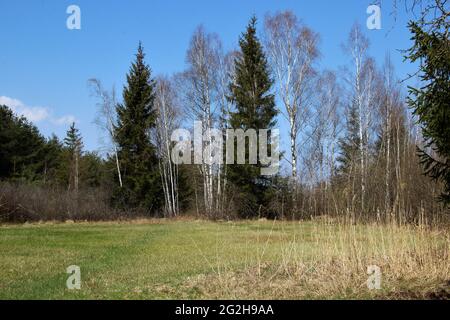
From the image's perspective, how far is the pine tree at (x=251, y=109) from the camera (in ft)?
98.8

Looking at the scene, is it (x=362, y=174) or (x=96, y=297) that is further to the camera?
(x=362, y=174)

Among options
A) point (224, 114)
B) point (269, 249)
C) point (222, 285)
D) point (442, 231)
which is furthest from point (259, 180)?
point (222, 285)

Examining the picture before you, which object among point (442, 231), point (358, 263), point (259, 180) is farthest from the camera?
point (259, 180)

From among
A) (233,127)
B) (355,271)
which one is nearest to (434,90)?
(355,271)

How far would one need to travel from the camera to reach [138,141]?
3378cm

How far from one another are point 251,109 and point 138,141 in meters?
8.64

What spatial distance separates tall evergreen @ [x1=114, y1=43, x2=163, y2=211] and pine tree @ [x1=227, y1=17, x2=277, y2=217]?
6.54m

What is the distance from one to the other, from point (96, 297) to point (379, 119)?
28622mm

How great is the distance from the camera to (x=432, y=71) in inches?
316

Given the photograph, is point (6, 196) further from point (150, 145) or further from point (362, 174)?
point (362, 174)

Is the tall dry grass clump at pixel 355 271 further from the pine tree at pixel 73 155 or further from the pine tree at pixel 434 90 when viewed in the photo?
the pine tree at pixel 73 155

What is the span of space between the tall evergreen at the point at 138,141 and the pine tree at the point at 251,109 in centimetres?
654

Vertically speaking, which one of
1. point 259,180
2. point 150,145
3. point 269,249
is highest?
point 150,145

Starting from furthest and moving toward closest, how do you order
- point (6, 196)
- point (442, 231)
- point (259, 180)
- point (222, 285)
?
point (259, 180) < point (6, 196) < point (442, 231) < point (222, 285)
